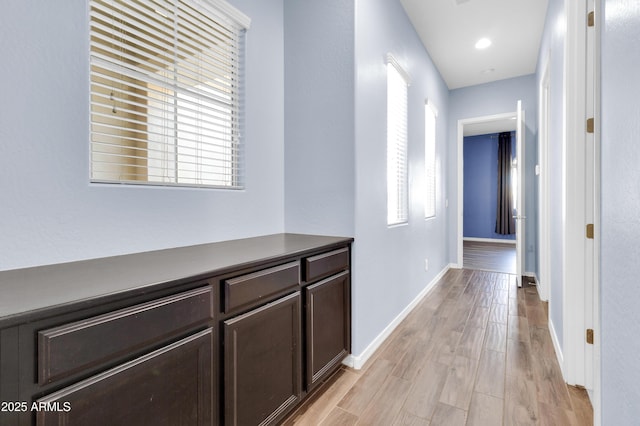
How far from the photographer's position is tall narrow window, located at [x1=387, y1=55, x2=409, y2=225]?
2676mm

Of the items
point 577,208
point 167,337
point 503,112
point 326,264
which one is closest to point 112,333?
point 167,337

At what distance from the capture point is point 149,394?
0.93 meters

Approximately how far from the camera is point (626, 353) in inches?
35.5

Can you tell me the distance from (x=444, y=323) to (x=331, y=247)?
65.7 inches

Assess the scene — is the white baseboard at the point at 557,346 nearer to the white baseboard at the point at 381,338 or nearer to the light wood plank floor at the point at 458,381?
the light wood plank floor at the point at 458,381

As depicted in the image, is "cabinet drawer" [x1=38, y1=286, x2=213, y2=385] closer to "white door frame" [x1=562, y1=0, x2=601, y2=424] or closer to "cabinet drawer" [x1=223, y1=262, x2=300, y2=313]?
"cabinet drawer" [x1=223, y1=262, x2=300, y2=313]

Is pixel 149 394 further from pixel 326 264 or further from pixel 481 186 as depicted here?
pixel 481 186

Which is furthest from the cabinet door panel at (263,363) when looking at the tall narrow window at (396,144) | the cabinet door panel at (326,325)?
the tall narrow window at (396,144)

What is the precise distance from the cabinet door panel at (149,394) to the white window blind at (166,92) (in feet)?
2.71

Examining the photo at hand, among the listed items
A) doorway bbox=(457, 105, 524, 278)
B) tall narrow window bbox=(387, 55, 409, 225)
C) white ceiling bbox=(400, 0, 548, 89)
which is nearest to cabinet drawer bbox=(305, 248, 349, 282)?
tall narrow window bbox=(387, 55, 409, 225)

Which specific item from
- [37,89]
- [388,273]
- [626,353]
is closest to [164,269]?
[37,89]

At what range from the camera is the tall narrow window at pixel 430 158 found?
382 centimetres

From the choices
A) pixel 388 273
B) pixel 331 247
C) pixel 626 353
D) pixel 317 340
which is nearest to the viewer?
pixel 626 353

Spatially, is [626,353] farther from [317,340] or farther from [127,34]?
[127,34]
